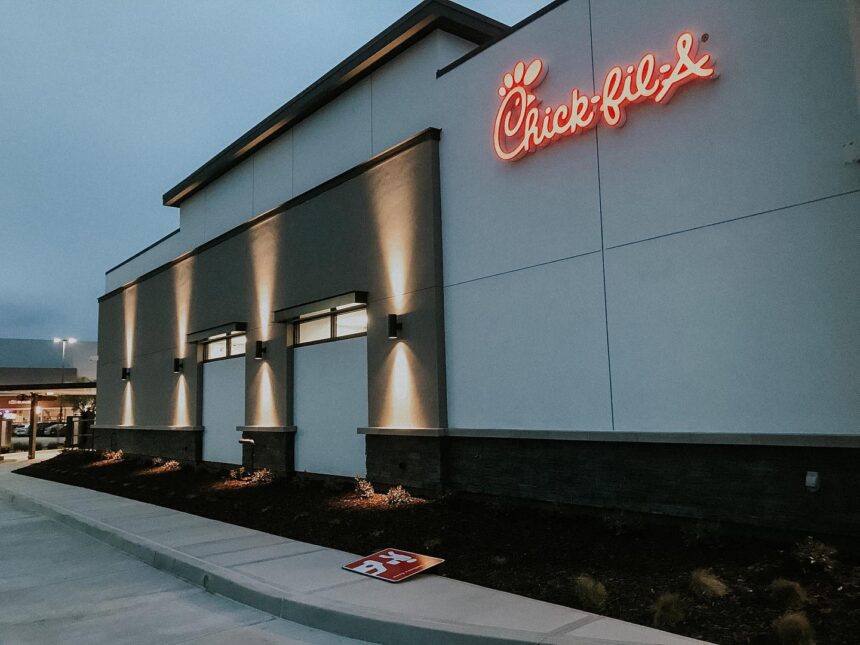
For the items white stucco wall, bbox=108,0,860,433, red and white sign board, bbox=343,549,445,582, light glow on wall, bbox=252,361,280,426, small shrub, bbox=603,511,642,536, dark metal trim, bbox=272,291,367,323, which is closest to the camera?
white stucco wall, bbox=108,0,860,433

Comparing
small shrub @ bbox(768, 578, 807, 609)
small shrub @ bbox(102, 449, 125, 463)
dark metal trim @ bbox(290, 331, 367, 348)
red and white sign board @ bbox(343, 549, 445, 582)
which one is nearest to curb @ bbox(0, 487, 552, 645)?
red and white sign board @ bbox(343, 549, 445, 582)

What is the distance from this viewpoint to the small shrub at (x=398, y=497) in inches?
438

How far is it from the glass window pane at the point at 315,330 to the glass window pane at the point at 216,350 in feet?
14.4

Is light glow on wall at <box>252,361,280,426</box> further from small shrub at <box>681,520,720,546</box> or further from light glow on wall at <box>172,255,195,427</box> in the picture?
small shrub at <box>681,520,720,546</box>

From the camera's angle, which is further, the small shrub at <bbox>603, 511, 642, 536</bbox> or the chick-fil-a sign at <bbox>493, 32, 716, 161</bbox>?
the chick-fil-a sign at <bbox>493, 32, 716, 161</bbox>

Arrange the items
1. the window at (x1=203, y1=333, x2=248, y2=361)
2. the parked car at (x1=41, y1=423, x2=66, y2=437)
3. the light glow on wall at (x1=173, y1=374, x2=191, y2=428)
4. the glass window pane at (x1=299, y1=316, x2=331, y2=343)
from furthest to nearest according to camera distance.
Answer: the parked car at (x1=41, y1=423, x2=66, y2=437) < the light glow on wall at (x1=173, y1=374, x2=191, y2=428) < the window at (x1=203, y1=333, x2=248, y2=361) < the glass window pane at (x1=299, y1=316, x2=331, y2=343)

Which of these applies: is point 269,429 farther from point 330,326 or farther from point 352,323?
point 352,323

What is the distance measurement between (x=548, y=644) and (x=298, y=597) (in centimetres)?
277

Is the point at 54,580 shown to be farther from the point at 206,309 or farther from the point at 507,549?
the point at 206,309

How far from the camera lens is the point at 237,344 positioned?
17844 mm

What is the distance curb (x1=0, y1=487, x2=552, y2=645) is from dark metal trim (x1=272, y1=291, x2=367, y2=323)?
556 cm

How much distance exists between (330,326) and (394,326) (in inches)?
105

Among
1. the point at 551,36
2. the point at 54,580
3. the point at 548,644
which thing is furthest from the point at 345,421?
the point at 548,644

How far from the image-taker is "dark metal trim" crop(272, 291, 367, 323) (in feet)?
42.3
